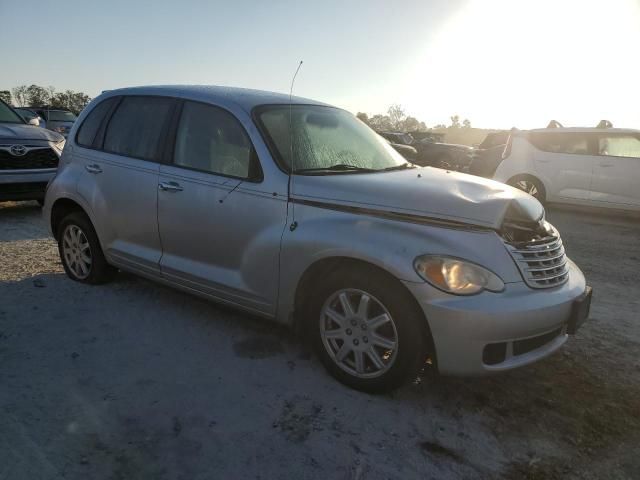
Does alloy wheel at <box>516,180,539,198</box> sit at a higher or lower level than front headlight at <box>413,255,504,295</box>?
lower

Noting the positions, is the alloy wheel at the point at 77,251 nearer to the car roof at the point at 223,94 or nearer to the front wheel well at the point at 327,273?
the car roof at the point at 223,94

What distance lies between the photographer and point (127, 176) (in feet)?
13.3

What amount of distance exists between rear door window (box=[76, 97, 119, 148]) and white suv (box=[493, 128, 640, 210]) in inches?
300

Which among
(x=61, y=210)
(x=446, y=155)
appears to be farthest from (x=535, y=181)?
(x=446, y=155)

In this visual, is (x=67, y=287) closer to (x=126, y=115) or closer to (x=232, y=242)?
(x=126, y=115)

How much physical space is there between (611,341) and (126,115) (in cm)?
421

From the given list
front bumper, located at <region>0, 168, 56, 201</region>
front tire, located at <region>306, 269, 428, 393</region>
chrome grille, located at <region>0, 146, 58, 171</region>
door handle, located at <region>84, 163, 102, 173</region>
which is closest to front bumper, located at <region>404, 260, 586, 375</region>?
front tire, located at <region>306, 269, 428, 393</region>

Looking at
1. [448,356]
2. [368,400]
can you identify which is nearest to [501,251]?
[448,356]

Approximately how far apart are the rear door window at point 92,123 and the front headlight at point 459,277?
3.27m

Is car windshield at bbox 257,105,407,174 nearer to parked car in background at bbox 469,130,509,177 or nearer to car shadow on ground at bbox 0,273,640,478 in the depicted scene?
car shadow on ground at bbox 0,273,640,478

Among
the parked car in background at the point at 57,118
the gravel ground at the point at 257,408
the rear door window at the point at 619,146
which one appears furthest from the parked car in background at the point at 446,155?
the gravel ground at the point at 257,408

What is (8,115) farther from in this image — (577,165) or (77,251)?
(577,165)

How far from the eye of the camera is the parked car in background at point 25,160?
7287 millimetres

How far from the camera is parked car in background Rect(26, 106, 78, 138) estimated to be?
18156mm
